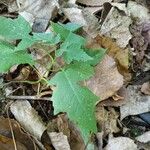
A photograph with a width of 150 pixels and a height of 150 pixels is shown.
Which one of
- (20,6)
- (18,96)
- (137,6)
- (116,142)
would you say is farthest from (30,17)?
(116,142)

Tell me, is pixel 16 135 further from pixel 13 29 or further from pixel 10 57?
pixel 13 29

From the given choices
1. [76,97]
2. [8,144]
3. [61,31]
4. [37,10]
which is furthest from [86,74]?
[37,10]

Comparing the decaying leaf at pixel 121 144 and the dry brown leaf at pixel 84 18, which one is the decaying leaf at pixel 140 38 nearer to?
the dry brown leaf at pixel 84 18

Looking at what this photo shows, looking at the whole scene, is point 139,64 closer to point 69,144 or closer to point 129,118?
point 129,118

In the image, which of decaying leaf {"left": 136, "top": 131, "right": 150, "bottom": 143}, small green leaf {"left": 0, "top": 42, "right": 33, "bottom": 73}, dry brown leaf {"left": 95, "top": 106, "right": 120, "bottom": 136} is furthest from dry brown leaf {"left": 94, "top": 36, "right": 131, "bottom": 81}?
small green leaf {"left": 0, "top": 42, "right": 33, "bottom": 73}

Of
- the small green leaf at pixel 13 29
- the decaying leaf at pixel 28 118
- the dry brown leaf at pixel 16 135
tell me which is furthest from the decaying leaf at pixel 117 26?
the dry brown leaf at pixel 16 135
